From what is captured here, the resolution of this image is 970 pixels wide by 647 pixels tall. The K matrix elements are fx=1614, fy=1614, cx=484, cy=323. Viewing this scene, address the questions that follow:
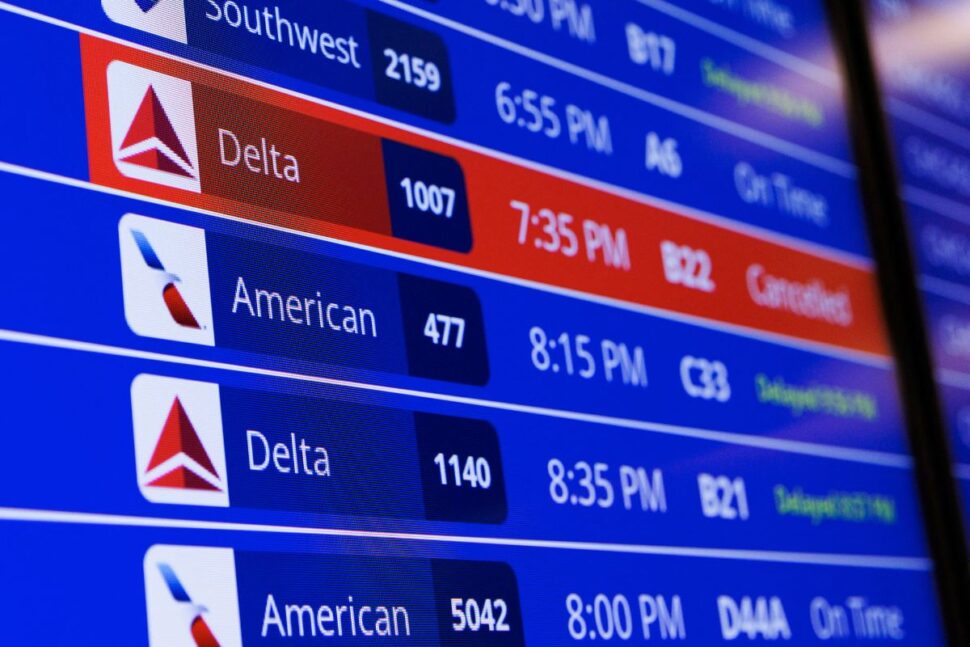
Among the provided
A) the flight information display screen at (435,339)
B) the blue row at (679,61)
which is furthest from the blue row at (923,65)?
the flight information display screen at (435,339)

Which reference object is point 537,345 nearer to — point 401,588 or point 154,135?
point 401,588

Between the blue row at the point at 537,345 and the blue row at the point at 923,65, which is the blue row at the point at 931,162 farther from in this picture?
the blue row at the point at 537,345

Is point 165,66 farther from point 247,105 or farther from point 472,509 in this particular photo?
point 472,509

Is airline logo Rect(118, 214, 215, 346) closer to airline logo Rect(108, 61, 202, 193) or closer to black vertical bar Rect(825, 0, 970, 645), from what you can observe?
airline logo Rect(108, 61, 202, 193)

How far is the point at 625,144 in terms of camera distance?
1.67 m

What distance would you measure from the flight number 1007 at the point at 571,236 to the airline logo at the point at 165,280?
14.9 inches

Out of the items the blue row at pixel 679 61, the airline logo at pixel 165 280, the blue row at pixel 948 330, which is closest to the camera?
the airline logo at pixel 165 280

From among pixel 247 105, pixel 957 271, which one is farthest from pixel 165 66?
pixel 957 271

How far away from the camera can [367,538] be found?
125 cm

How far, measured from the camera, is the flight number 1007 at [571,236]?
1.51 meters

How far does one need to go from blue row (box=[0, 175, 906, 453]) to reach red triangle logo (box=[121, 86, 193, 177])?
0.04 m

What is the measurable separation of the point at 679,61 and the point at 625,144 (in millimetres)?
185

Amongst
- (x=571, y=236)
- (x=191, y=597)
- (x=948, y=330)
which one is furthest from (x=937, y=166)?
(x=191, y=597)

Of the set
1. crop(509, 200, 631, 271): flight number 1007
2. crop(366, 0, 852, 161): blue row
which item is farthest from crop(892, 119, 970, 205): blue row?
crop(509, 200, 631, 271): flight number 1007
